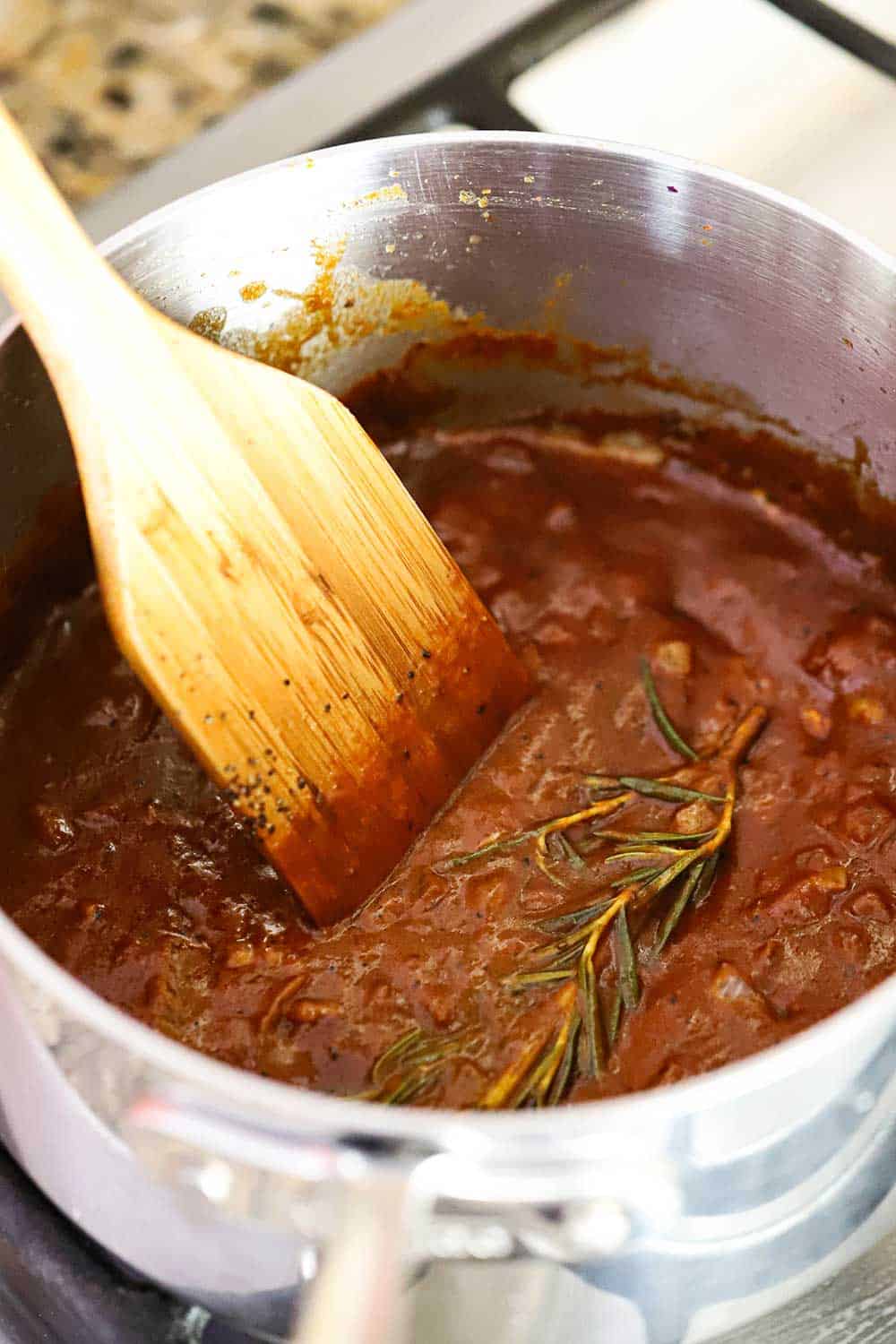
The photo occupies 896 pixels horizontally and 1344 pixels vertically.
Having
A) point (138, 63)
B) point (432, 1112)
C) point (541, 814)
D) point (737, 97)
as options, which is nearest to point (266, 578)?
point (541, 814)

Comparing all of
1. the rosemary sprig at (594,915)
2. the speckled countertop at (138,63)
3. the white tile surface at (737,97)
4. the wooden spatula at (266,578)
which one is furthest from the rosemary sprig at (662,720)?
the speckled countertop at (138,63)

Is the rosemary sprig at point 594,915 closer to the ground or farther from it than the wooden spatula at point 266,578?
closer to the ground

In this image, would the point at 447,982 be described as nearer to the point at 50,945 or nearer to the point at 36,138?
the point at 50,945

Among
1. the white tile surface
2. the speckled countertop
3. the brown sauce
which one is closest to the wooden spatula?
the brown sauce

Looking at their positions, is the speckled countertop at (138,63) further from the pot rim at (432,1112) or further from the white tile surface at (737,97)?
the pot rim at (432,1112)

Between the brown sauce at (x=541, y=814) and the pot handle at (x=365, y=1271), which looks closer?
the pot handle at (x=365, y=1271)

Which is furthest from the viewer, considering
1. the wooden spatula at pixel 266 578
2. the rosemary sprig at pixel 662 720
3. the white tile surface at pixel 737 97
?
the white tile surface at pixel 737 97

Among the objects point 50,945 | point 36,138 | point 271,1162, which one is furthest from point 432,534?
point 36,138

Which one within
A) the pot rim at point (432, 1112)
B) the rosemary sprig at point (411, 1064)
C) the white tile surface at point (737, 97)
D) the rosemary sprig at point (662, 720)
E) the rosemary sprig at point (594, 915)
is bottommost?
the rosemary sprig at point (411, 1064)

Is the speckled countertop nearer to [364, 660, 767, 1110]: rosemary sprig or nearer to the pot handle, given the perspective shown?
[364, 660, 767, 1110]: rosemary sprig
